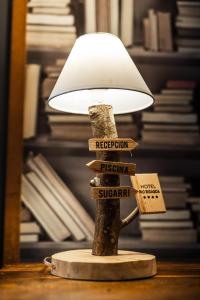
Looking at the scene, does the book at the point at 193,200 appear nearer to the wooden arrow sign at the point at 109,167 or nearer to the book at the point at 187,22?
the wooden arrow sign at the point at 109,167

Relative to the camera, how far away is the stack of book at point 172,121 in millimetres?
1938

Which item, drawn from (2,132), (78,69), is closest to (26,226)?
(2,132)

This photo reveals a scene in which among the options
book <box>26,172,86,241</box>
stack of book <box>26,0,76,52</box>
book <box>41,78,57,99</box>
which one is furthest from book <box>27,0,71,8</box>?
book <box>26,172,86,241</box>

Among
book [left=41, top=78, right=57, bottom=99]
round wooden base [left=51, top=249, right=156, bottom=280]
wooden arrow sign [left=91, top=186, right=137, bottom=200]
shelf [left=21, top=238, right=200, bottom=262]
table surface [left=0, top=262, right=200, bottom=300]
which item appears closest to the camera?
table surface [left=0, top=262, right=200, bottom=300]

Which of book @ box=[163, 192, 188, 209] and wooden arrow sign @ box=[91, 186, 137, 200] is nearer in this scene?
wooden arrow sign @ box=[91, 186, 137, 200]

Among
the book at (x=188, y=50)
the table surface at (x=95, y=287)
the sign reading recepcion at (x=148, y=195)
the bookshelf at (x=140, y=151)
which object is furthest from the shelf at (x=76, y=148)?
the table surface at (x=95, y=287)

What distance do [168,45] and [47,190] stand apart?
876mm

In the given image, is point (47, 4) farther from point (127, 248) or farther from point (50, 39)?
point (127, 248)

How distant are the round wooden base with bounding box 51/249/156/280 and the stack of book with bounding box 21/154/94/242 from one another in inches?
22.1

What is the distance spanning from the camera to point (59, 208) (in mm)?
1833

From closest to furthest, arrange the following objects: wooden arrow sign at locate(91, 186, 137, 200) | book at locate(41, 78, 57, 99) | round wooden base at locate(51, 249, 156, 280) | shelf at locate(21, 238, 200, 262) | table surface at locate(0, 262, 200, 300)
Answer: table surface at locate(0, 262, 200, 300) < round wooden base at locate(51, 249, 156, 280) < wooden arrow sign at locate(91, 186, 137, 200) < shelf at locate(21, 238, 200, 262) < book at locate(41, 78, 57, 99)

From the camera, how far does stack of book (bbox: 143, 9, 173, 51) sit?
2.00 meters

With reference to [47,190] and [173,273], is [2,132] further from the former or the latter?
[173,273]

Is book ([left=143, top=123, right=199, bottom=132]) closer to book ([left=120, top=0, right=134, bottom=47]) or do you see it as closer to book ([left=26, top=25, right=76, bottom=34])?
book ([left=120, top=0, right=134, bottom=47])
